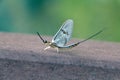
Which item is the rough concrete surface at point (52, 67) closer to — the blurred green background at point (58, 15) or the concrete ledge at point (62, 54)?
the concrete ledge at point (62, 54)

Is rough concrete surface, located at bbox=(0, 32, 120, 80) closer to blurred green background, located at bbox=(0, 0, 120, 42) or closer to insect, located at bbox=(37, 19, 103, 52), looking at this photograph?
insect, located at bbox=(37, 19, 103, 52)

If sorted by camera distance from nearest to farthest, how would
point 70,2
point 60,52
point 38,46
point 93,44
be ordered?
point 60,52 → point 38,46 → point 93,44 → point 70,2

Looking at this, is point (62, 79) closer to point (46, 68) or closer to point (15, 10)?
point (46, 68)

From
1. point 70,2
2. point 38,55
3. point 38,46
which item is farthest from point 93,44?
point 70,2

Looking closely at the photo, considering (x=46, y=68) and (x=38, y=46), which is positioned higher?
(x=38, y=46)

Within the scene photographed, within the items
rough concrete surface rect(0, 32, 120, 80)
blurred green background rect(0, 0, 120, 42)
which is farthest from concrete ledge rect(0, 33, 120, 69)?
blurred green background rect(0, 0, 120, 42)

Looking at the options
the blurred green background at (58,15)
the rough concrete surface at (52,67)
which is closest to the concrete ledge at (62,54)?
the rough concrete surface at (52,67)
